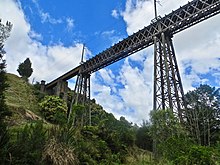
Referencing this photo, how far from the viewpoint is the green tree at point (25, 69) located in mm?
41219

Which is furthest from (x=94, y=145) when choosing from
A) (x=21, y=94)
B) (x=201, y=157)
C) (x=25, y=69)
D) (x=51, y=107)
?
(x=25, y=69)

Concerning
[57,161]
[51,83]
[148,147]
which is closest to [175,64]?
[148,147]

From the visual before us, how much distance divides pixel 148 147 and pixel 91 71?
998 cm

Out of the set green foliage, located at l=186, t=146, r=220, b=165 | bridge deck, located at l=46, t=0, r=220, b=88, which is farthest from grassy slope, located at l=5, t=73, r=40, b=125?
green foliage, located at l=186, t=146, r=220, b=165

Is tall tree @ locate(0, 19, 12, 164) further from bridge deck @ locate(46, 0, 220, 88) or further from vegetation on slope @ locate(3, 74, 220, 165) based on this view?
bridge deck @ locate(46, 0, 220, 88)

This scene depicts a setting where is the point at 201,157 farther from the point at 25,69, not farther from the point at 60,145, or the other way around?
the point at 25,69

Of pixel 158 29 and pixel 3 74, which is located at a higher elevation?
pixel 158 29

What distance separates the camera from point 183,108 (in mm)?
17547

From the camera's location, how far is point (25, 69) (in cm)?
4125

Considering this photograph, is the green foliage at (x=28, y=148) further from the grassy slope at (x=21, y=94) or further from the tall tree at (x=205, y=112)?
the grassy slope at (x=21, y=94)

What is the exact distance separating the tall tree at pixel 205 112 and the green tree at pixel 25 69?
25.2 meters

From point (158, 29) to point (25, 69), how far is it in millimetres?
27339

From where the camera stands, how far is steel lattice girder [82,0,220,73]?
17406 millimetres

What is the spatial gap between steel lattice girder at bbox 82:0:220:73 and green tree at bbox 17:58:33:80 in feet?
55.5
